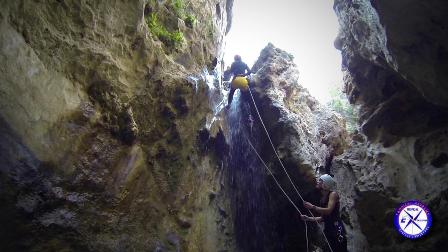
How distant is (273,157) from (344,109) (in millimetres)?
10167

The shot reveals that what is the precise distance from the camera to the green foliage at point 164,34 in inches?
283

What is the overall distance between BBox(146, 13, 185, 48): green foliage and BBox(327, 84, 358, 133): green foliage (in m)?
6.09

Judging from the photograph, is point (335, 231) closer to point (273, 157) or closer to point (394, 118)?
point (273, 157)

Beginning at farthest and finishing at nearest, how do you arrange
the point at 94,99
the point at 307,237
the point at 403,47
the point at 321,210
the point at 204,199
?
1. the point at 307,237
2. the point at 204,199
3. the point at 321,210
4. the point at 403,47
5. the point at 94,99

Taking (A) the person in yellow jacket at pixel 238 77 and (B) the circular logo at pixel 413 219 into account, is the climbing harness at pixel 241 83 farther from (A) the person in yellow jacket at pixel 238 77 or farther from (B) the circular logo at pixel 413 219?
(B) the circular logo at pixel 413 219

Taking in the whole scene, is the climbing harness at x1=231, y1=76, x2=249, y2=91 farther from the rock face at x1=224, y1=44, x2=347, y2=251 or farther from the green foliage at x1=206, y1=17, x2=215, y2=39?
the green foliage at x1=206, y1=17, x2=215, y2=39

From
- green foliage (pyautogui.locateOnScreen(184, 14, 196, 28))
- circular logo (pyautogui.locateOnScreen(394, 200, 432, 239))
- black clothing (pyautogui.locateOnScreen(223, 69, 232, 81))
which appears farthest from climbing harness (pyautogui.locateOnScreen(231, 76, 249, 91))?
circular logo (pyautogui.locateOnScreen(394, 200, 432, 239))

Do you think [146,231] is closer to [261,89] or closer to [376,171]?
[376,171]

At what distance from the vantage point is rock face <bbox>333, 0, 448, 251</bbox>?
548cm

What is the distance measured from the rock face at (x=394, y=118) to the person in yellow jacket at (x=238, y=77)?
3.41 metres

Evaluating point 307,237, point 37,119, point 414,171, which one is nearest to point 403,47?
point 414,171

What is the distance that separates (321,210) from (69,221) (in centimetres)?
527

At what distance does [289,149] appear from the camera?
362 inches

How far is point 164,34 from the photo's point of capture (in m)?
7.41
